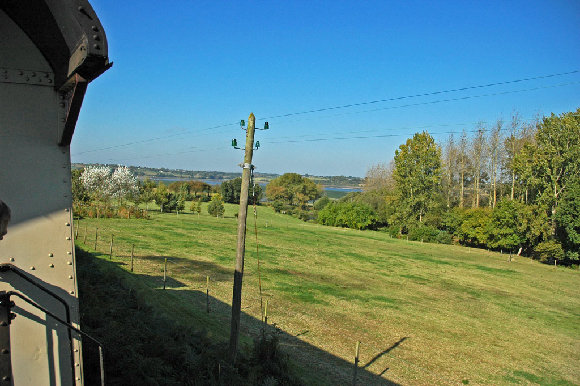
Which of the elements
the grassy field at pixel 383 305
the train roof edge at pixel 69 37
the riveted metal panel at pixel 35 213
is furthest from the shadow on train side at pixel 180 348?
the train roof edge at pixel 69 37

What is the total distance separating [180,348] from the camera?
8.48 metres

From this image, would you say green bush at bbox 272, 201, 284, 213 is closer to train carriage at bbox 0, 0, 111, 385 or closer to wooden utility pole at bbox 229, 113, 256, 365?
wooden utility pole at bbox 229, 113, 256, 365

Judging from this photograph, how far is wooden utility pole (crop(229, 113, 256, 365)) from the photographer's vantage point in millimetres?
10898

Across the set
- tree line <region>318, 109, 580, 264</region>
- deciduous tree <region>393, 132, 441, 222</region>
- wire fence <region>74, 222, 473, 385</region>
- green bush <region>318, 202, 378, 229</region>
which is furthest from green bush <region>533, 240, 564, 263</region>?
wire fence <region>74, 222, 473, 385</region>

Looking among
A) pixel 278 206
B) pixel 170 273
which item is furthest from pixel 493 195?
pixel 170 273

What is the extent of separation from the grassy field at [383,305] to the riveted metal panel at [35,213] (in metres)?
9.03

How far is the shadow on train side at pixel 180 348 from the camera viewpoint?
253 inches

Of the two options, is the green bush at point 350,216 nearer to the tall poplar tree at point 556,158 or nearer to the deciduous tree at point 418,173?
the deciduous tree at point 418,173

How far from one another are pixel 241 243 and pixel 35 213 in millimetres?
7745

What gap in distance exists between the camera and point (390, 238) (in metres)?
57.6

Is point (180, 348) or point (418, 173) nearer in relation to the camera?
point (180, 348)

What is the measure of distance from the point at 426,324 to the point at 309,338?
6.90m

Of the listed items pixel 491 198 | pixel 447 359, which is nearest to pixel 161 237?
pixel 447 359

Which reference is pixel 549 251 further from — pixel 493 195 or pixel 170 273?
pixel 170 273
